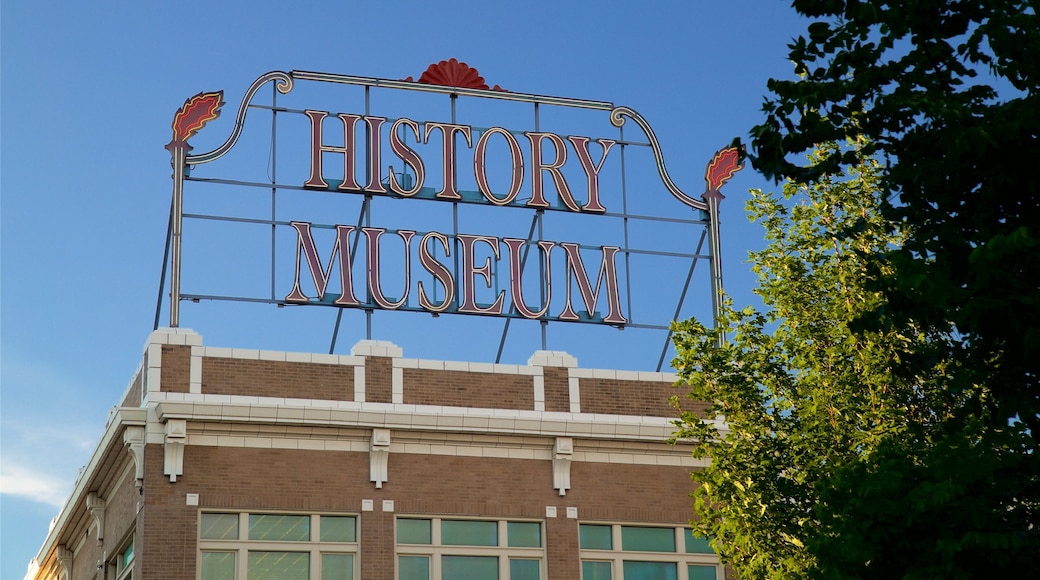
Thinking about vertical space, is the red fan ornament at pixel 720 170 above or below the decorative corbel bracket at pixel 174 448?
above

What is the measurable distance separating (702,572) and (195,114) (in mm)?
14377

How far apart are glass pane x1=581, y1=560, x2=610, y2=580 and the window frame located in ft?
2.90

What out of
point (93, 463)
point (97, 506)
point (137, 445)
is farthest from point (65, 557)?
point (137, 445)

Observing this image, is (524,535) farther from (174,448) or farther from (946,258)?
(946,258)

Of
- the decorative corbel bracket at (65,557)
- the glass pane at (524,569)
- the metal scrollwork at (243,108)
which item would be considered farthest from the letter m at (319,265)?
the decorative corbel bracket at (65,557)

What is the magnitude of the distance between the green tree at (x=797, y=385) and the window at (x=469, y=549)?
5321 mm

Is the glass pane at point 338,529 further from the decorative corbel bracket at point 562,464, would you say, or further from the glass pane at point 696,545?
the glass pane at point 696,545

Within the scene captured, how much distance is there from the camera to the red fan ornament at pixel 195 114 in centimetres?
3139

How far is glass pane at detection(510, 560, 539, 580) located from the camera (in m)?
28.1

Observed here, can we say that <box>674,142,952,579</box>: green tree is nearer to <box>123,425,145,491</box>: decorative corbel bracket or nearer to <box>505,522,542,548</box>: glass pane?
<box>505,522,542,548</box>: glass pane

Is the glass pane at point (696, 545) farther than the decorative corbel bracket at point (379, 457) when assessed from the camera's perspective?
Yes

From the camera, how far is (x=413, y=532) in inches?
1094

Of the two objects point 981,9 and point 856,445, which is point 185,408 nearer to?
point 856,445

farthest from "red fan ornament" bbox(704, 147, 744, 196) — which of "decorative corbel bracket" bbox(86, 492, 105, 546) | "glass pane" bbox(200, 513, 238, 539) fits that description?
"decorative corbel bracket" bbox(86, 492, 105, 546)
